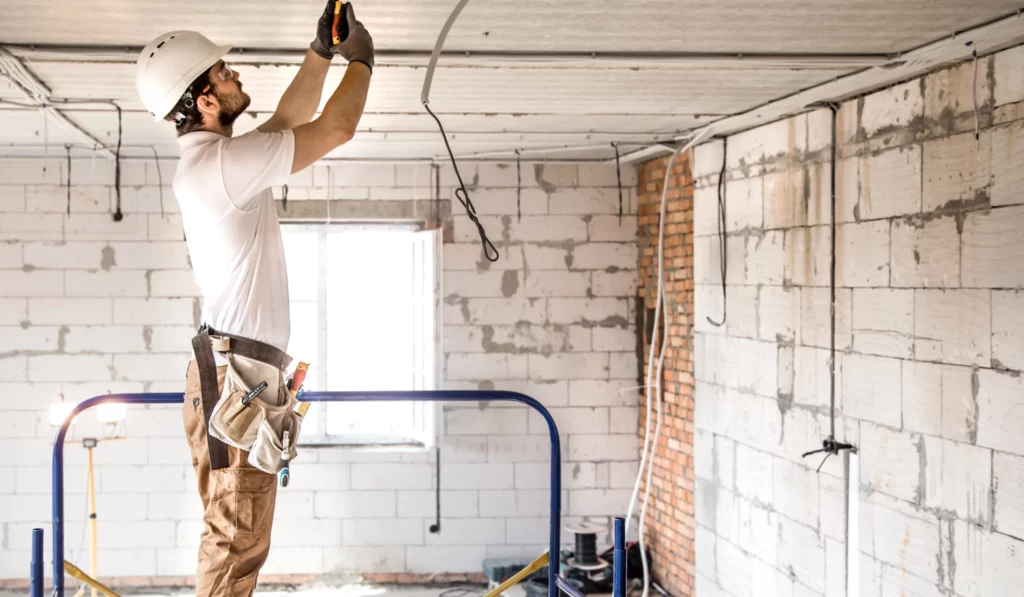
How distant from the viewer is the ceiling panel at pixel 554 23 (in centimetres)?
284

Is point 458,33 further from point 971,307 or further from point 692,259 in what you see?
point 692,259

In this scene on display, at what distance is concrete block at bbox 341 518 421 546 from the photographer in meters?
6.50

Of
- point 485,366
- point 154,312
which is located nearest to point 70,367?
point 154,312

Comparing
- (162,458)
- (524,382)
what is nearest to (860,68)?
(524,382)

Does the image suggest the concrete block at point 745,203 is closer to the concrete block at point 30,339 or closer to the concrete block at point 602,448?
the concrete block at point 602,448

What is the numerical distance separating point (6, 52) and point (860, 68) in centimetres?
295

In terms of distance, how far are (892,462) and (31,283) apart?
17.0 ft

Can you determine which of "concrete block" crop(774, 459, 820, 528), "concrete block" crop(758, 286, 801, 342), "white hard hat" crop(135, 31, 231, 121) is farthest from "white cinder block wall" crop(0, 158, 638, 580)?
"white hard hat" crop(135, 31, 231, 121)

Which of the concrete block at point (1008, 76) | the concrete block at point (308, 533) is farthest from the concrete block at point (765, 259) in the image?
the concrete block at point (308, 533)

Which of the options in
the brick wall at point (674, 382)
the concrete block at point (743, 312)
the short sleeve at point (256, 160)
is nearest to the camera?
the short sleeve at point (256, 160)

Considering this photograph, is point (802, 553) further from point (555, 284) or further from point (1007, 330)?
point (555, 284)

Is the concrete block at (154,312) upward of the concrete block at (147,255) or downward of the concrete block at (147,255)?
downward

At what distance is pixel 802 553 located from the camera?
4441mm

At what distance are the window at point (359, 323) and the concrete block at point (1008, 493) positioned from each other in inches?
152
